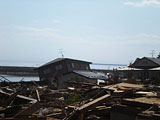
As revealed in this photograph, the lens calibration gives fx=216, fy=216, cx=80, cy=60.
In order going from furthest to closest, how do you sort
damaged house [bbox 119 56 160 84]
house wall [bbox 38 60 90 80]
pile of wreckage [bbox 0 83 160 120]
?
1. house wall [bbox 38 60 90 80]
2. damaged house [bbox 119 56 160 84]
3. pile of wreckage [bbox 0 83 160 120]

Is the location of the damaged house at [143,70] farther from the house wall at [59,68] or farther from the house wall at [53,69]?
the house wall at [53,69]

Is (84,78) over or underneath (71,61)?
underneath

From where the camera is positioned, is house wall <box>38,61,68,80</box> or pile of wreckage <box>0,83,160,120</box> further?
house wall <box>38,61,68,80</box>

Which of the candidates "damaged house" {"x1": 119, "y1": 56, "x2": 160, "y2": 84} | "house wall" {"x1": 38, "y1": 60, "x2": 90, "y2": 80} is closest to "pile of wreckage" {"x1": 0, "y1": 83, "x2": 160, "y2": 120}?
"damaged house" {"x1": 119, "y1": 56, "x2": 160, "y2": 84}

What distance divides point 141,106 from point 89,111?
1.62m

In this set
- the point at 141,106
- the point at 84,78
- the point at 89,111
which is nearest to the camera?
the point at 141,106

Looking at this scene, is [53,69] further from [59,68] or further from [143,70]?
[143,70]

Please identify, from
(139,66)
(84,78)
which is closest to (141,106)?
(84,78)

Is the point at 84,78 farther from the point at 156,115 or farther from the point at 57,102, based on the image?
the point at 156,115

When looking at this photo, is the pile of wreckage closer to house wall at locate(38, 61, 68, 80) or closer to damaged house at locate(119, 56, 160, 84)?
damaged house at locate(119, 56, 160, 84)

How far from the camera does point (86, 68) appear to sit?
42062 millimetres

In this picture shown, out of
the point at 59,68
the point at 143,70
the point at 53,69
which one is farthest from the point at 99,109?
the point at 53,69

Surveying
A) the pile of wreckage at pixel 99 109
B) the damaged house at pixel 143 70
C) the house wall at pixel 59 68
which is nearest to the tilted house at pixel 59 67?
the house wall at pixel 59 68

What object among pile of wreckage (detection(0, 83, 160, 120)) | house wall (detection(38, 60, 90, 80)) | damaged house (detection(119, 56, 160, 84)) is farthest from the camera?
house wall (detection(38, 60, 90, 80))
